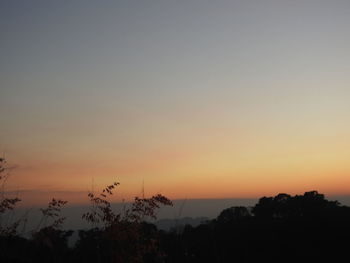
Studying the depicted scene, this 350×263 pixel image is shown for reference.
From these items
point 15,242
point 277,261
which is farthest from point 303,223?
point 15,242

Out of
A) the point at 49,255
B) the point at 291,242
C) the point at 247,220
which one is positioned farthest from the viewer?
the point at 247,220

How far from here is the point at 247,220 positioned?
29812mm

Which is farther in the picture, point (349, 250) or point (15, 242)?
point (349, 250)

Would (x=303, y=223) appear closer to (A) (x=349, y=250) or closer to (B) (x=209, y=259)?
(A) (x=349, y=250)

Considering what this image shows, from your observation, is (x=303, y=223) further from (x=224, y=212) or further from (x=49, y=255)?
(x=49, y=255)

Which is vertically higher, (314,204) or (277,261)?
(314,204)

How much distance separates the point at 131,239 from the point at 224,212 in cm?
2826

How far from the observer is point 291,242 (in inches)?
859

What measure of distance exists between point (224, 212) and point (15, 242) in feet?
95.5

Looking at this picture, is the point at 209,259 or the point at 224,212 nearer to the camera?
the point at 209,259

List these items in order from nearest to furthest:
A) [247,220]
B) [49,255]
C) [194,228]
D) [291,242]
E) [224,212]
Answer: [49,255]
[291,242]
[194,228]
[247,220]
[224,212]

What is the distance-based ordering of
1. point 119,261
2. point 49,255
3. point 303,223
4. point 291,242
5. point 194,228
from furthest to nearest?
point 194,228 < point 303,223 < point 291,242 < point 49,255 < point 119,261

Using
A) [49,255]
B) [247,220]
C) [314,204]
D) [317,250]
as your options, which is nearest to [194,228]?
[247,220]

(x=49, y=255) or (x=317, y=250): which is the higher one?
(x=49, y=255)
